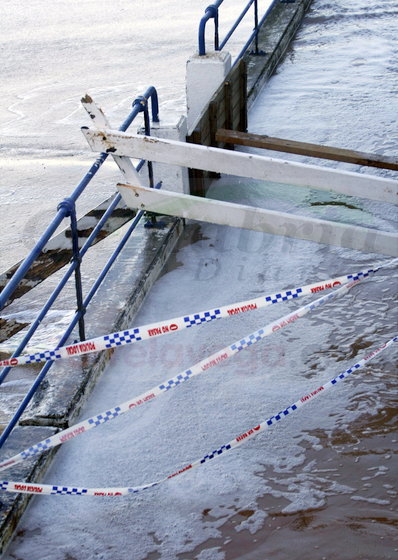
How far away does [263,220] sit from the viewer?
12.5 feet

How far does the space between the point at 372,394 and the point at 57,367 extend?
2.03 metres

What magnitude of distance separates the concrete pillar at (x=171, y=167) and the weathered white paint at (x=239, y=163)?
1315mm

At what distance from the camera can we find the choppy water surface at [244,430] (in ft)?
9.56

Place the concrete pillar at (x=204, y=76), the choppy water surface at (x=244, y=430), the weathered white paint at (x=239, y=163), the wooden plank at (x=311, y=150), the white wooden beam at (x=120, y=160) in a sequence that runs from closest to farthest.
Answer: the choppy water surface at (x=244, y=430) < the weathered white paint at (x=239, y=163) < the white wooden beam at (x=120, y=160) < the wooden plank at (x=311, y=150) < the concrete pillar at (x=204, y=76)

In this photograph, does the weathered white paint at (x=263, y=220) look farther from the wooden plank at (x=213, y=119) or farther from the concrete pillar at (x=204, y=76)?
the concrete pillar at (x=204, y=76)

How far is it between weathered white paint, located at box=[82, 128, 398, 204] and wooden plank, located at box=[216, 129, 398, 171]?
2.21 meters

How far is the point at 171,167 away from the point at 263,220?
6.00ft

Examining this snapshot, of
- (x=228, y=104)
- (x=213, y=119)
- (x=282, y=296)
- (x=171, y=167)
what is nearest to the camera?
(x=282, y=296)

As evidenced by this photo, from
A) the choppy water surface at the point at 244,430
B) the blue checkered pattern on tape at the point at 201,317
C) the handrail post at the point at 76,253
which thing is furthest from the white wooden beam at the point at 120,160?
the blue checkered pattern on tape at the point at 201,317

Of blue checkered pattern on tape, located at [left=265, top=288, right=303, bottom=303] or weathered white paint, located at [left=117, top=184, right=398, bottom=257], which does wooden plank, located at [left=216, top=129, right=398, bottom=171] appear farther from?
blue checkered pattern on tape, located at [left=265, top=288, right=303, bottom=303]

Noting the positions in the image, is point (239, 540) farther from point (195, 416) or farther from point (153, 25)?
point (153, 25)

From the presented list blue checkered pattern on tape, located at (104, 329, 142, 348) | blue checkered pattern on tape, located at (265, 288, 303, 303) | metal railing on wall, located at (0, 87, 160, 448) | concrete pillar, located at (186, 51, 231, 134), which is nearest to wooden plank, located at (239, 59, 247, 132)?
concrete pillar, located at (186, 51, 231, 134)

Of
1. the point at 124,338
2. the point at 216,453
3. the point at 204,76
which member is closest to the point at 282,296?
the point at 124,338

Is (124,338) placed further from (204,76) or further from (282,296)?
(204,76)
